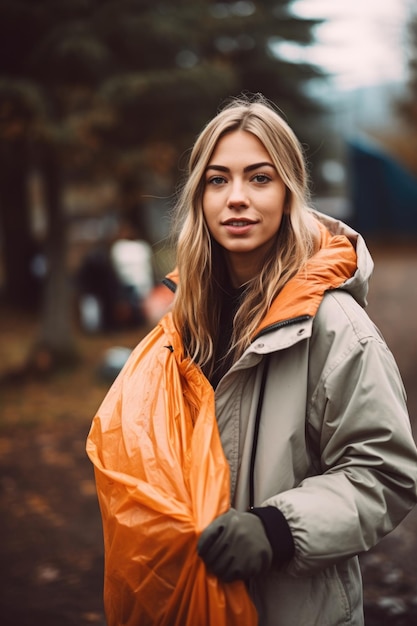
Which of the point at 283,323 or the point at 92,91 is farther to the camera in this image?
the point at 92,91

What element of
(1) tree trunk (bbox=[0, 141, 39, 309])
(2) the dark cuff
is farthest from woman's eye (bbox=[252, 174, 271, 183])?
(1) tree trunk (bbox=[0, 141, 39, 309])

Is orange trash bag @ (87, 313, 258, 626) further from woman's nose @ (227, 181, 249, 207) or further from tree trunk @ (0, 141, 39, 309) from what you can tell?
tree trunk @ (0, 141, 39, 309)

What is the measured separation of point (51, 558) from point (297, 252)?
3636mm

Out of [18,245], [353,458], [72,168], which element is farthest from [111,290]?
[353,458]

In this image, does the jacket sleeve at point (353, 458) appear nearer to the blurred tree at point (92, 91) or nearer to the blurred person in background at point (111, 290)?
the blurred tree at point (92, 91)

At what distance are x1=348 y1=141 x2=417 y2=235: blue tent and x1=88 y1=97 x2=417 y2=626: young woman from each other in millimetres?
21849

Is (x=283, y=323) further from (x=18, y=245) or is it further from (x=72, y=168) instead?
(x=18, y=245)

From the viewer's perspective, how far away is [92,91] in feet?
28.1

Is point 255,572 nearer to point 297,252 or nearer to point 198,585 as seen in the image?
point 198,585

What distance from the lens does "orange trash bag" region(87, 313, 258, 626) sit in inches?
68.1

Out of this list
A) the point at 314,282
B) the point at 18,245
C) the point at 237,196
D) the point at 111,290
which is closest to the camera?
the point at 314,282

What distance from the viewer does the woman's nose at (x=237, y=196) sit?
2.04 meters

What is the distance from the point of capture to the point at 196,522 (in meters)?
1.74

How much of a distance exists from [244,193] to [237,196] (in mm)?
28
